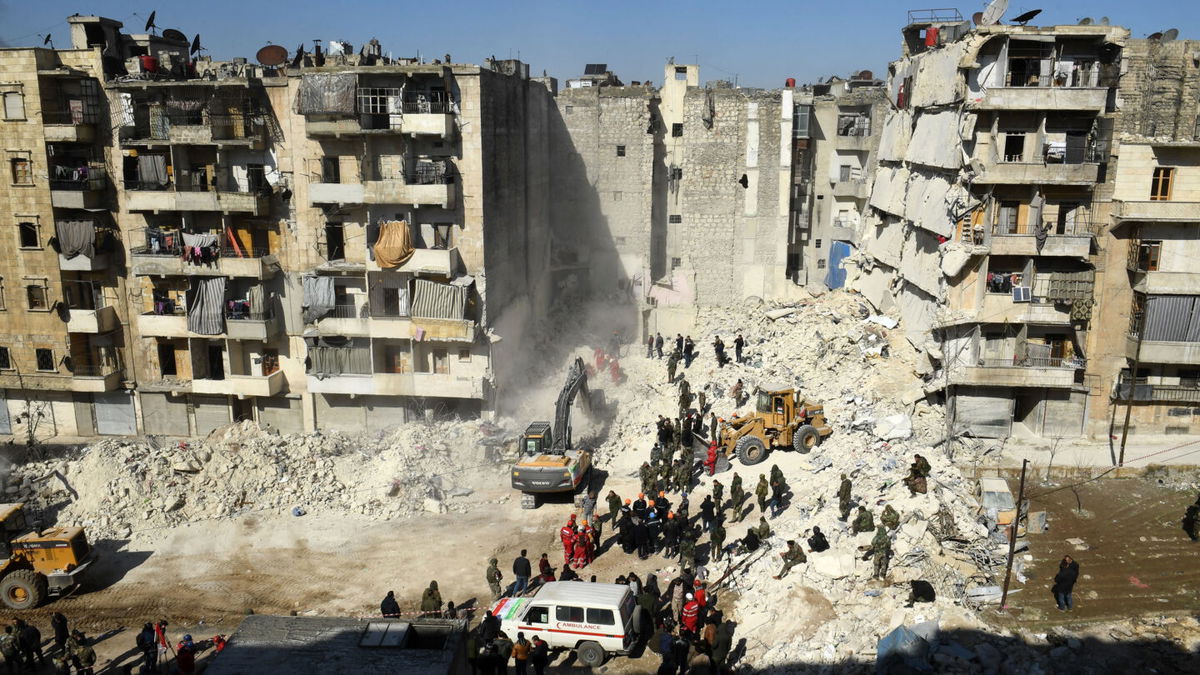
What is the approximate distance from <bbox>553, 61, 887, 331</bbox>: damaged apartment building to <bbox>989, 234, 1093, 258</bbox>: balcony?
17.3 m

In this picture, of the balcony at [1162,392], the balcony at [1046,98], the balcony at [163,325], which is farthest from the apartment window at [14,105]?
the balcony at [1162,392]

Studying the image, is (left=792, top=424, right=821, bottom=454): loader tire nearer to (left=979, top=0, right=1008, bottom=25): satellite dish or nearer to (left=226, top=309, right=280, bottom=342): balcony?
(left=979, top=0, right=1008, bottom=25): satellite dish

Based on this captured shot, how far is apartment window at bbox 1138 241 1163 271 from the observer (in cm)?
2927

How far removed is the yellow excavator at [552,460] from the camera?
2942 cm

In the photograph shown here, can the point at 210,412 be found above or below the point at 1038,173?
below

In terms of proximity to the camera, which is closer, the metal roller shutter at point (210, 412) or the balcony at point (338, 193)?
the balcony at point (338, 193)

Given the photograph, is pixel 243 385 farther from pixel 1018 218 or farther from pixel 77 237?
pixel 1018 218

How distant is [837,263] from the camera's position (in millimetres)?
49125

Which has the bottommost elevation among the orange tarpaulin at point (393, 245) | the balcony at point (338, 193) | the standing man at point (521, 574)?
the standing man at point (521, 574)

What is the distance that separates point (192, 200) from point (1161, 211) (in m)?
34.2

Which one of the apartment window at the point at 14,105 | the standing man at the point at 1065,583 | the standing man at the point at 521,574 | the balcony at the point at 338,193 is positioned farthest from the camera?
the apartment window at the point at 14,105

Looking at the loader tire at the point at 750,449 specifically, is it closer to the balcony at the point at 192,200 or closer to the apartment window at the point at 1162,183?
the apartment window at the point at 1162,183

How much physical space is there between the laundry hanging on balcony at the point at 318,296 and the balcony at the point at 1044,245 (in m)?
24.3

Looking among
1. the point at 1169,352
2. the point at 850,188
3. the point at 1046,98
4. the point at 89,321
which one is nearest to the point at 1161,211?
the point at 1169,352
